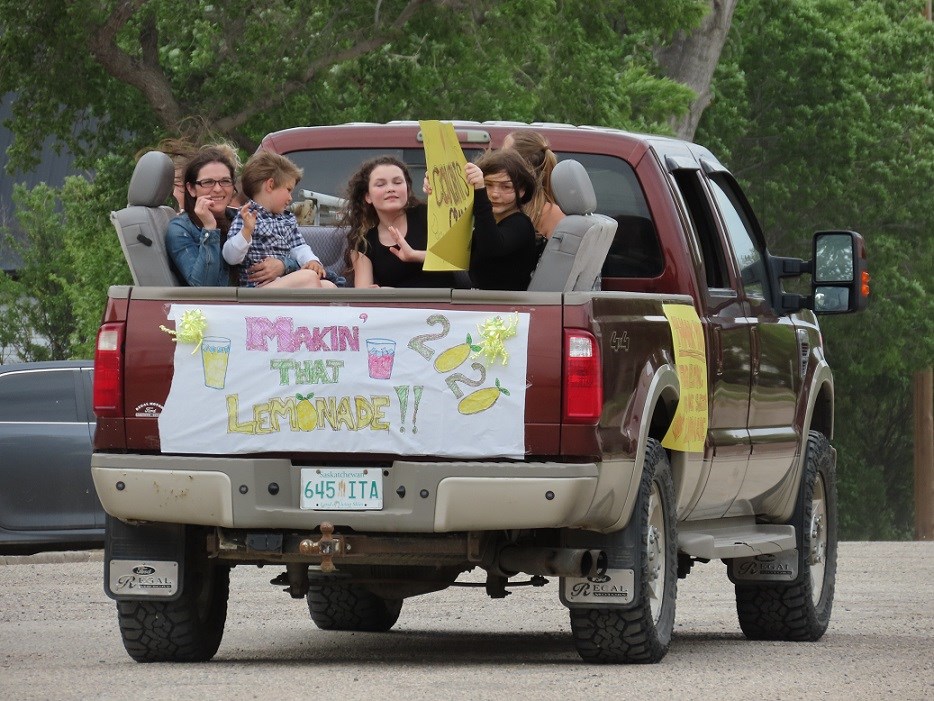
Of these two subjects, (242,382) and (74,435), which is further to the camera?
(74,435)

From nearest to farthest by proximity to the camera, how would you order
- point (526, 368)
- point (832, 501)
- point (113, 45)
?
point (526, 368), point (832, 501), point (113, 45)

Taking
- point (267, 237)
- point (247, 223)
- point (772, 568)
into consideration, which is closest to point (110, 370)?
point (247, 223)

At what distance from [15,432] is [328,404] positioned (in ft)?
26.8

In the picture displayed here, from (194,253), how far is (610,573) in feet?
6.78

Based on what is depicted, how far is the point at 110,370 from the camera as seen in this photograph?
803 centimetres

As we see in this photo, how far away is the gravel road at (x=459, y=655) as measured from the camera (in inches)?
304

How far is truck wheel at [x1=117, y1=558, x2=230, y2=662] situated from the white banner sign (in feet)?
2.88

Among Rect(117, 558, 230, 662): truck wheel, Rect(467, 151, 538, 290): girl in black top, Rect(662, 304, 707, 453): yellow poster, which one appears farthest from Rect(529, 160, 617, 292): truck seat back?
Rect(117, 558, 230, 662): truck wheel

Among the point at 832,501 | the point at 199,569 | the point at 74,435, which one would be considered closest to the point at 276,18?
the point at 74,435

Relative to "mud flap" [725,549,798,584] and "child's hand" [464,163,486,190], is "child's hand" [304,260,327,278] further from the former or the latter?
"mud flap" [725,549,798,584]

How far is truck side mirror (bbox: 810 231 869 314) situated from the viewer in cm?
1059

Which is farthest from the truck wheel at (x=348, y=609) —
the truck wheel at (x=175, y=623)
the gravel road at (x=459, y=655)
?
the truck wheel at (x=175, y=623)

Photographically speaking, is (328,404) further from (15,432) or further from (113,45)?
(113,45)

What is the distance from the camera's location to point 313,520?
7.91 m
